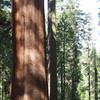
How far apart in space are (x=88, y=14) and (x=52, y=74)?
41022mm

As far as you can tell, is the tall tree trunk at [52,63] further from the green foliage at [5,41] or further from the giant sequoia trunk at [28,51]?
the giant sequoia trunk at [28,51]

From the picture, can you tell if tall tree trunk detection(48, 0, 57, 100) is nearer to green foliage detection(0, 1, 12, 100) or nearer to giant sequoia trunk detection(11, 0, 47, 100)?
green foliage detection(0, 1, 12, 100)

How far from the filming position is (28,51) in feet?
7.73

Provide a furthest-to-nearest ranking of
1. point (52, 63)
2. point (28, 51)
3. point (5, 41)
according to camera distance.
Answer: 1. point (5, 41)
2. point (52, 63)
3. point (28, 51)

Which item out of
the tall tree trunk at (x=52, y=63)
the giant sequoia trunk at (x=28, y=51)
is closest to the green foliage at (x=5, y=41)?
the tall tree trunk at (x=52, y=63)

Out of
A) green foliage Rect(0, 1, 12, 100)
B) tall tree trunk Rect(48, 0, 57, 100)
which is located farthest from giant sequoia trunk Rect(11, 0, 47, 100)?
tall tree trunk Rect(48, 0, 57, 100)

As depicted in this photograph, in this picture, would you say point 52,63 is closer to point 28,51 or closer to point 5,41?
point 5,41

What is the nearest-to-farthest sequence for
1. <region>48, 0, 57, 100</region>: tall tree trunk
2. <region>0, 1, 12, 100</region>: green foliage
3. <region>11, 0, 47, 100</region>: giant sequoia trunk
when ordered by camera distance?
<region>11, 0, 47, 100</region>: giant sequoia trunk < <region>0, 1, 12, 100</region>: green foliage < <region>48, 0, 57, 100</region>: tall tree trunk

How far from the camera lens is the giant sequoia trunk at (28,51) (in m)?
2.29

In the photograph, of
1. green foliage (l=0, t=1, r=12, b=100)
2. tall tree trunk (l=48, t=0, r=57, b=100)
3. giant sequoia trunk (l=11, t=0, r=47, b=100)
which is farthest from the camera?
tall tree trunk (l=48, t=0, r=57, b=100)

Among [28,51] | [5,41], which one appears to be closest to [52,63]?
[5,41]

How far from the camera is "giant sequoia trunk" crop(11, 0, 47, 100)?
229 cm

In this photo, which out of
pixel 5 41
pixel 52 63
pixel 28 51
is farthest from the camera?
pixel 5 41

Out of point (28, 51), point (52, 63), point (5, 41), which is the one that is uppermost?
point (5, 41)
